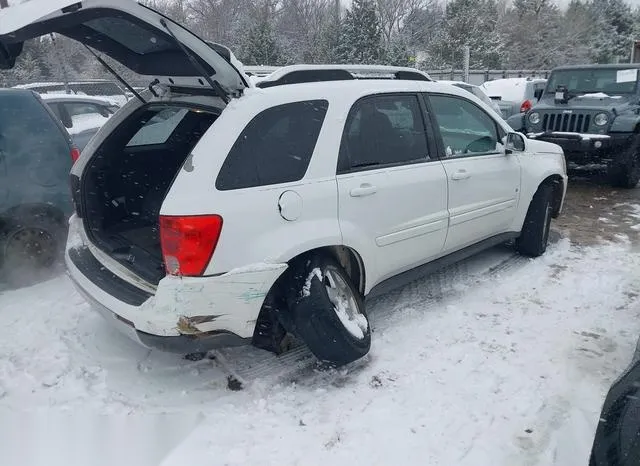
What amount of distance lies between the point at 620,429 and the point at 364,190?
6.19 ft

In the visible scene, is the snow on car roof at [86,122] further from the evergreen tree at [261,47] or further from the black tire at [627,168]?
the evergreen tree at [261,47]

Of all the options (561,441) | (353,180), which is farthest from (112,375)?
(561,441)

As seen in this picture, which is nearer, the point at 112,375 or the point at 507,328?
the point at 112,375

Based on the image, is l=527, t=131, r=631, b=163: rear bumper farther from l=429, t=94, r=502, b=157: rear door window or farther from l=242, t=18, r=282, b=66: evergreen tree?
l=242, t=18, r=282, b=66: evergreen tree

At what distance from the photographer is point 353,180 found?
127 inches

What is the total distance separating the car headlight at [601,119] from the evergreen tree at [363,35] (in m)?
20.8

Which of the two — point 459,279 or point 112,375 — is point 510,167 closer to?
point 459,279

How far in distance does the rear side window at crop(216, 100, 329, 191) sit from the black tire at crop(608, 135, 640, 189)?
6.78 meters

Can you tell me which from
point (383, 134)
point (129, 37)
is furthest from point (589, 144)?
point (129, 37)

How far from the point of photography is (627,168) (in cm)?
808

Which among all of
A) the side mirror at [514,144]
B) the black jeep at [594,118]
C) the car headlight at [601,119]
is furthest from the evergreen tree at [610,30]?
the side mirror at [514,144]

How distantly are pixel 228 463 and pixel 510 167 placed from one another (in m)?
3.46

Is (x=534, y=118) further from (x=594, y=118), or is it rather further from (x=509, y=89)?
(x=509, y=89)

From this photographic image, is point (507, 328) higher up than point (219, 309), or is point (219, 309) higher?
point (219, 309)
